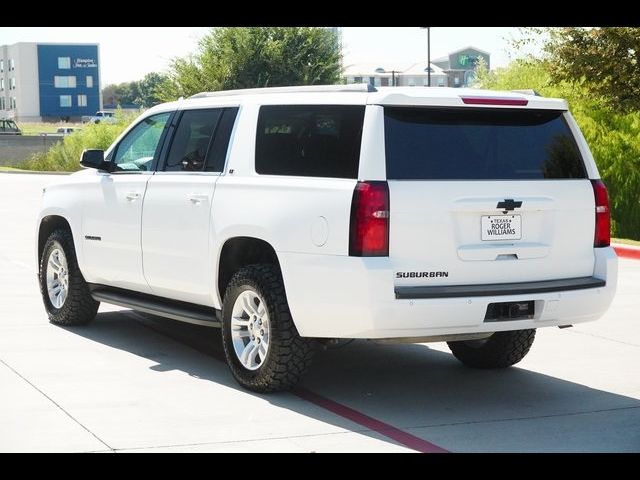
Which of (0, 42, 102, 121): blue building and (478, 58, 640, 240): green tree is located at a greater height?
(0, 42, 102, 121): blue building

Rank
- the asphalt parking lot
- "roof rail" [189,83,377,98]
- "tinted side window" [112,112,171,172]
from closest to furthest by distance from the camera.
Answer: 1. the asphalt parking lot
2. "roof rail" [189,83,377,98]
3. "tinted side window" [112,112,171,172]

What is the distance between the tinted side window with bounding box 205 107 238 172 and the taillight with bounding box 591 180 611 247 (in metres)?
2.47

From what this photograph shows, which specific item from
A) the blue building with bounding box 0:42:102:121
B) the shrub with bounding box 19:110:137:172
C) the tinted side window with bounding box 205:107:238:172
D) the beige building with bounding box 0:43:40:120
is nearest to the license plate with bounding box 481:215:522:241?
the tinted side window with bounding box 205:107:238:172

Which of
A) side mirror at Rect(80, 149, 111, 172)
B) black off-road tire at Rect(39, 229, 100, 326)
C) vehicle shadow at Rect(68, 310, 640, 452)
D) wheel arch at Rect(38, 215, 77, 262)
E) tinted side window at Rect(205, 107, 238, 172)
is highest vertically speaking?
tinted side window at Rect(205, 107, 238, 172)

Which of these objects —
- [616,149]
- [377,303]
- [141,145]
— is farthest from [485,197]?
[616,149]

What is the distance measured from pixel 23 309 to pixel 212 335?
89.1 inches

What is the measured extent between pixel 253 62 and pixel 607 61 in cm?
3678

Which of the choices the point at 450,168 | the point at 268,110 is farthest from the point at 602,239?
the point at 268,110

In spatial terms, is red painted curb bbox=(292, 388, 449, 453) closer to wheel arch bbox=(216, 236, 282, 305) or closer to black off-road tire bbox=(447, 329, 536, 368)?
wheel arch bbox=(216, 236, 282, 305)

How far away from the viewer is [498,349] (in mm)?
8516

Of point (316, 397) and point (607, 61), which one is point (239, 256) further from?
Answer: point (607, 61)

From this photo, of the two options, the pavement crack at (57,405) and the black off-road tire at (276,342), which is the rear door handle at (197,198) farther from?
the pavement crack at (57,405)

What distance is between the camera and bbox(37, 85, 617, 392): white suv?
6.95 metres
